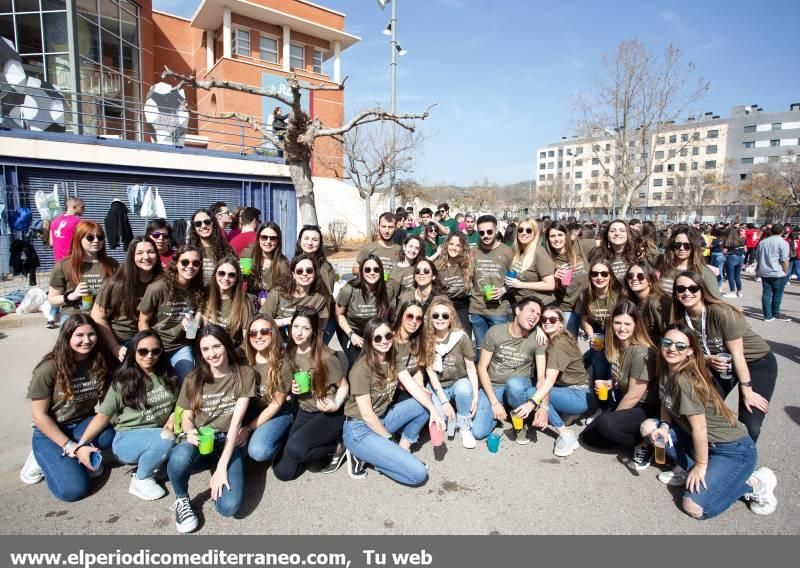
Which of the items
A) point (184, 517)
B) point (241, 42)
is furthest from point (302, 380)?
point (241, 42)

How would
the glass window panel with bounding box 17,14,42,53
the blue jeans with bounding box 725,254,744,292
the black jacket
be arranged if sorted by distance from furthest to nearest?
the glass window panel with bounding box 17,14,42,53 < the blue jeans with bounding box 725,254,744,292 < the black jacket

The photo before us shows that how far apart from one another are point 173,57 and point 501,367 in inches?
1065

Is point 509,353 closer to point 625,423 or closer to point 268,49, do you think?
point 625,423

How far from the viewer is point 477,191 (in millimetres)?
77125

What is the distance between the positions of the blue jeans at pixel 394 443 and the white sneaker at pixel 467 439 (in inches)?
16.5

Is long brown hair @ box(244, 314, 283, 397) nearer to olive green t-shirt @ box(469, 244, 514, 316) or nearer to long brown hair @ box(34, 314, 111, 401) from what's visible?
long brown hair @ box(34, 314, 111, 401)

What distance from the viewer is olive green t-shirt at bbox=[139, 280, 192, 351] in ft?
12.1

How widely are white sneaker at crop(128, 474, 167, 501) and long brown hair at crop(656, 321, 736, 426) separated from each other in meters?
3.63

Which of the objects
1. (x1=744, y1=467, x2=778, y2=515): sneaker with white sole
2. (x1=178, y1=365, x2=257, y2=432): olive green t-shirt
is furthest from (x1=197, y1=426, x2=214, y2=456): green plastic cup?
(x1=744, y1=467, x2=778, y2=515): sneaker with white sole

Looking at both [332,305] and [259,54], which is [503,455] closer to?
[332,305]

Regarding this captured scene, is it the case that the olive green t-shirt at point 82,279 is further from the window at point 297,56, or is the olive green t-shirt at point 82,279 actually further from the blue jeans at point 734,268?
the window at point 297,56

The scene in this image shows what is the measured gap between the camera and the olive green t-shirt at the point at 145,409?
3.17 m

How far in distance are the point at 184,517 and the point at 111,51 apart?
20.5m

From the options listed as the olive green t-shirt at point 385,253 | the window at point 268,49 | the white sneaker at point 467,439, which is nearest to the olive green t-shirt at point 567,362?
the white sneaker at point 467,439
